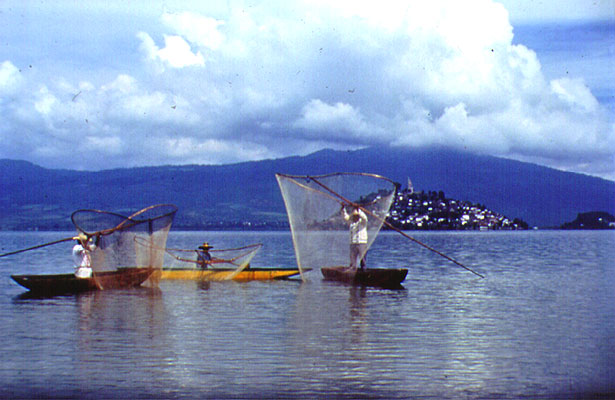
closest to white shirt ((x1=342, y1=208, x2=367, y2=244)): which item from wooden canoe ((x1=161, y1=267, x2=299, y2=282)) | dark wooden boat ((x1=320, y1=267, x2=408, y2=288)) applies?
dark wooden boat ((x1=320, y1=267, x2=408, y2=288))

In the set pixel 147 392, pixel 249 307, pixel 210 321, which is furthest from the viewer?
pixel 249 307

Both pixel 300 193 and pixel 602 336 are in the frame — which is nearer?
pixel 602 336

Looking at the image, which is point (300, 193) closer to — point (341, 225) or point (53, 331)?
point (341, 225)

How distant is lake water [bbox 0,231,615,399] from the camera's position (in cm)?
1395

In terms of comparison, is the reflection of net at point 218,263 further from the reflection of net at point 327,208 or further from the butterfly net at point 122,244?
the reflection of net at point 327,208

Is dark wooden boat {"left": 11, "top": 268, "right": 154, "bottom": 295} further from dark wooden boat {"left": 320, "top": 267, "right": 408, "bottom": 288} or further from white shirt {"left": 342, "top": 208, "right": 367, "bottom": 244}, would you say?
white shirt {"left": 342, "top": 208, "right": 367, "bottom": 244}

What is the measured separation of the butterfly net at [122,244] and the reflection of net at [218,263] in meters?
4.27

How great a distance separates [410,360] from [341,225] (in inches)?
652

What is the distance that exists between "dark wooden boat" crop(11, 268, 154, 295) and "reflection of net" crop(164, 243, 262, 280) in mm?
4770

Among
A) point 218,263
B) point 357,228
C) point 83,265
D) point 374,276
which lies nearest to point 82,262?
point 83,265

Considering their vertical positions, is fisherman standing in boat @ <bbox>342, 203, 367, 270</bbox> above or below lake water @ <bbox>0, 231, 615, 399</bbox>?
above

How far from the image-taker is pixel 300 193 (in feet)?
102

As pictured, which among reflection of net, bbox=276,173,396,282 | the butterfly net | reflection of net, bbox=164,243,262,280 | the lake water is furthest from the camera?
reflection of net, bbox=164,243,262,280

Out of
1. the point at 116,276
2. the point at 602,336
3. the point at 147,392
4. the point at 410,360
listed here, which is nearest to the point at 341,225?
the point at 116,276
